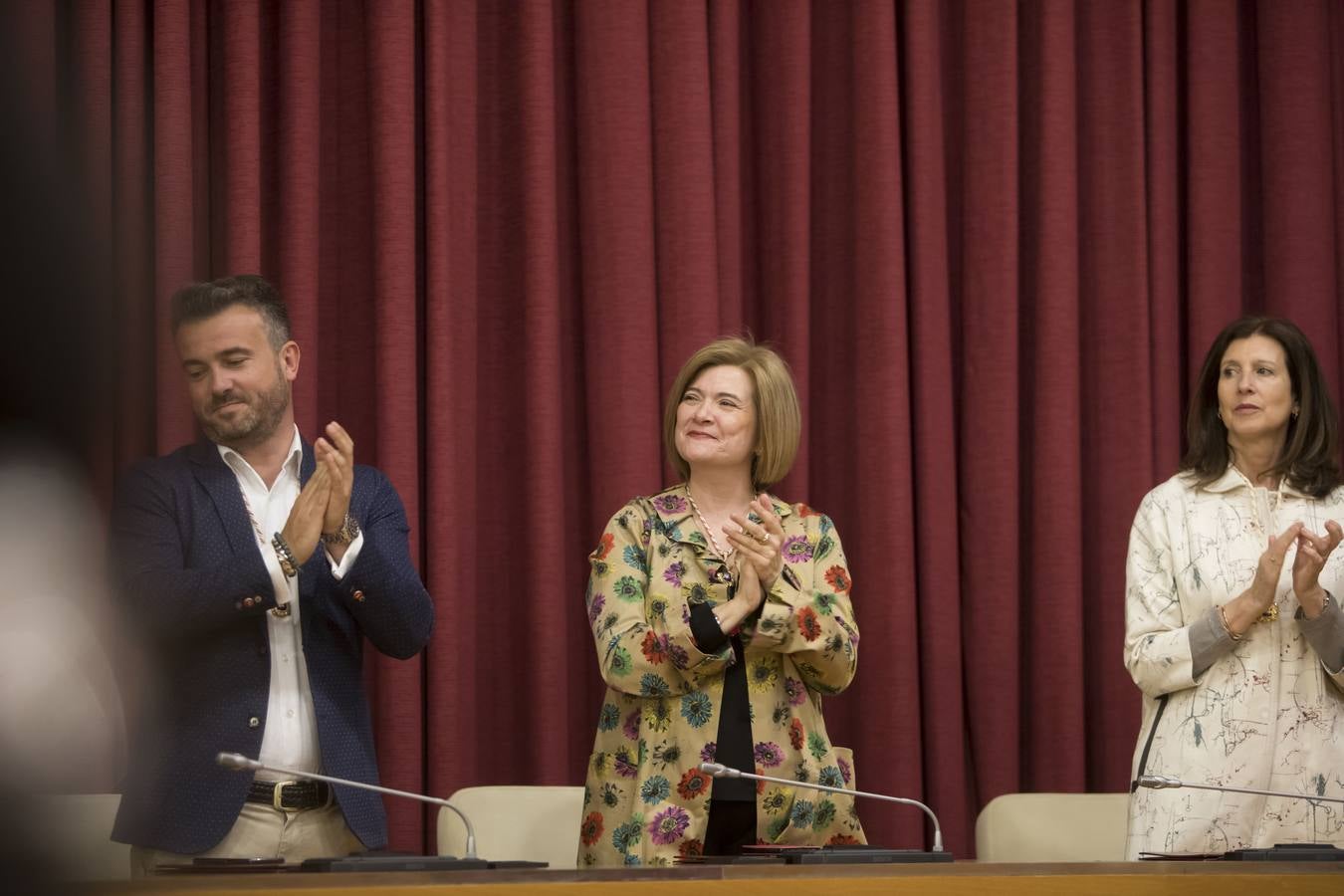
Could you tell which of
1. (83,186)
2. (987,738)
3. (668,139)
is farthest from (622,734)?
(83,186)

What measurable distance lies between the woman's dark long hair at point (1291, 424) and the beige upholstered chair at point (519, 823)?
1420 mm

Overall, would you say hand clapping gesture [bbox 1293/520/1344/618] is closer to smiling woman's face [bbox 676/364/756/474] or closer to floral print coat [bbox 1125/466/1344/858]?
floral print coat [bbox 1125/466/1344/858]

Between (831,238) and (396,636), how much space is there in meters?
1.87

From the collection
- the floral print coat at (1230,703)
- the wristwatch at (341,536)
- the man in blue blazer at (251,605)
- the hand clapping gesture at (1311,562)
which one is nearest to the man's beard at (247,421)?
the man in blue blazer at (251,605)

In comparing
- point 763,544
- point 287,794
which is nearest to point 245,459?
point 287,794

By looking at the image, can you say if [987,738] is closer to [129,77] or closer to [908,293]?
[908,293]

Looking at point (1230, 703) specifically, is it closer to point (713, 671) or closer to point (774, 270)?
point (713, 671)

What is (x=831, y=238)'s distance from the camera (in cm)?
Result: 413

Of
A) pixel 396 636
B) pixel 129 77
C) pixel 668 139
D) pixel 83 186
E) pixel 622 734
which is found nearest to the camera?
pixel 83 186

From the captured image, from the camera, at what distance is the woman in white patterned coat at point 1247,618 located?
2.99m

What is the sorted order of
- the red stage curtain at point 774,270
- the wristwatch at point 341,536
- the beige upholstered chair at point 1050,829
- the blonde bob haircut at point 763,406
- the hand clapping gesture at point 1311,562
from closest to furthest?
the wristwatch at point 341,536 → the hand clapping gesture at point 1311,562 → the blonde bob haircut at point 763,406 → the beige upholstered chair at point 1050,829 → the red stage curtain at point 774,270

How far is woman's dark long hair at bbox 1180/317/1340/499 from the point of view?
323cm

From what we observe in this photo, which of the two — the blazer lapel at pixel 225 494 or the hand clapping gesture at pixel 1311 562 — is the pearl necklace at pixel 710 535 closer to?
the blazer lapel at pixel 225 494

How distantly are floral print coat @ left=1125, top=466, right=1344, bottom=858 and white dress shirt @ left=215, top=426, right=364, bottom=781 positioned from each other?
1514 millimetres
